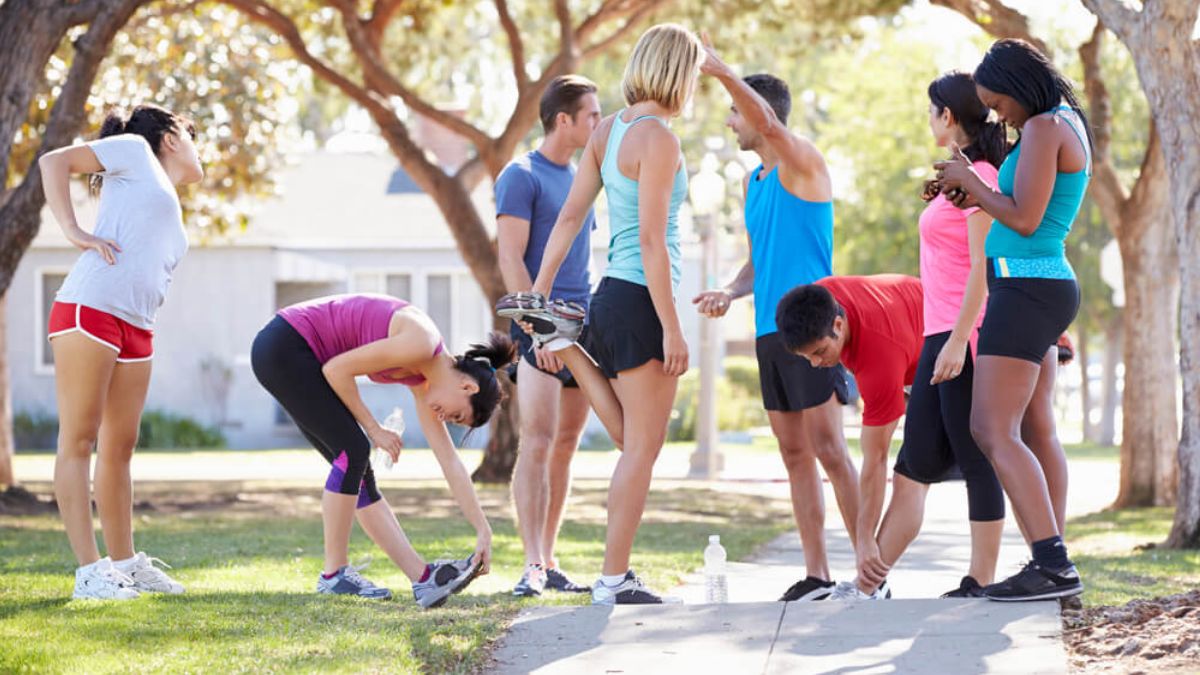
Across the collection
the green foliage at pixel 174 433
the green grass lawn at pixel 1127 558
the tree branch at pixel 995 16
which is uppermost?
the tree branch at pixel 995 16

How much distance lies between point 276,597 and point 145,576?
59 cm

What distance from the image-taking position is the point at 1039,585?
19.0 feet

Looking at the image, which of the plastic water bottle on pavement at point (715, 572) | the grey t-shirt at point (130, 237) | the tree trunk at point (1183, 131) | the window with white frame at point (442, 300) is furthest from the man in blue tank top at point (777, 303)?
the window with white frame at point (442, 300)

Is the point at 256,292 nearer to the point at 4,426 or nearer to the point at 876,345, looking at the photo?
the point at 4,426

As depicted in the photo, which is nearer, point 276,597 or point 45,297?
point 276,597

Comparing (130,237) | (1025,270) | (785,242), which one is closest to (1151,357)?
(785,242)

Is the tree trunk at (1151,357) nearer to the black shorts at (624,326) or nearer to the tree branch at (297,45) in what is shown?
the tree branch at (297,45)

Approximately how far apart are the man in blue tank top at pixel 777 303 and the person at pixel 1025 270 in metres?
0.90

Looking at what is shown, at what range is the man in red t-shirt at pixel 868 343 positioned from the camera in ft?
20.2

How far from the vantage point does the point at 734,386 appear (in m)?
36.7

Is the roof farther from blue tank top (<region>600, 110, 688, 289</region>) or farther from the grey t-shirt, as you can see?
blue tank top (<region>600, 110, 688, 289</region>)

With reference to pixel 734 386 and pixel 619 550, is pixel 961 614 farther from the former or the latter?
pixel 734 386

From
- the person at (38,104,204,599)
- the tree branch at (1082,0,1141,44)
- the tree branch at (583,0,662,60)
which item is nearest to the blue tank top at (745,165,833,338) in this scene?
the person at (38,104,204,599)

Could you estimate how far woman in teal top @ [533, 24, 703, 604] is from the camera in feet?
20.3
